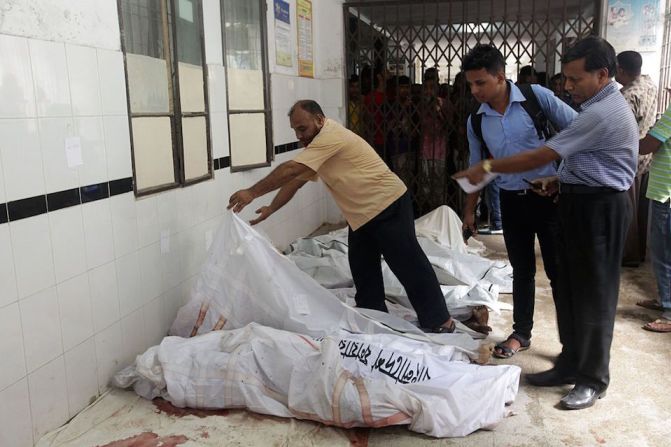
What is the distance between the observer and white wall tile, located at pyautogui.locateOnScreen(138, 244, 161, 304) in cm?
292

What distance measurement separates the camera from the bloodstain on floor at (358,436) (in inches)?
90.2

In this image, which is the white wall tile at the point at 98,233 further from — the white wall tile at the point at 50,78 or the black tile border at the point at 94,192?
the white wall tile at the point at 50,78

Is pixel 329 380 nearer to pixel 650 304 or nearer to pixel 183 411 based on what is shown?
pixel 183 411

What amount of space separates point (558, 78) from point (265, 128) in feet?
9.84

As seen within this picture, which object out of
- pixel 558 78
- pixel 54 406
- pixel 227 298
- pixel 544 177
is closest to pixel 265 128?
pixel 227 298

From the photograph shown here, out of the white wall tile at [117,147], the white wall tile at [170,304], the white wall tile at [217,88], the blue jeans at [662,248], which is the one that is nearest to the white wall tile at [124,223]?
the white wall tile at [117,147]

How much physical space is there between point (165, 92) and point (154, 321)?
3.94 ft

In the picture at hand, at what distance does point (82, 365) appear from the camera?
2.51 m

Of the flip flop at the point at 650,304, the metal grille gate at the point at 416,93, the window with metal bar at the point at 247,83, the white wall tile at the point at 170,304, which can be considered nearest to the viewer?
the white wall tile at the point at 170,304

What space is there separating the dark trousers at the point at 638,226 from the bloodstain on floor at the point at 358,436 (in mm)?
3018

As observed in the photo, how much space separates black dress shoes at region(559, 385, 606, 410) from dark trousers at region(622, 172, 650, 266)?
2.26 m

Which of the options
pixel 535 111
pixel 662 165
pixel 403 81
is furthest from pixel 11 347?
pixel 403 81

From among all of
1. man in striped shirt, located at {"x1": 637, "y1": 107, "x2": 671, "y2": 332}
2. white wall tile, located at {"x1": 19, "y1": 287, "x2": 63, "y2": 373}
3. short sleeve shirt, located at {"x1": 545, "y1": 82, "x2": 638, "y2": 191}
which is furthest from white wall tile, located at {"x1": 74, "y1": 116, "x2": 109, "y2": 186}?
man in striped shirt, located at {"x1": 637, "y1": 107, "x2": 671, "y2": 332}

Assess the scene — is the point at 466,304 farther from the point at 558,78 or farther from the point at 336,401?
the point at 558,78
